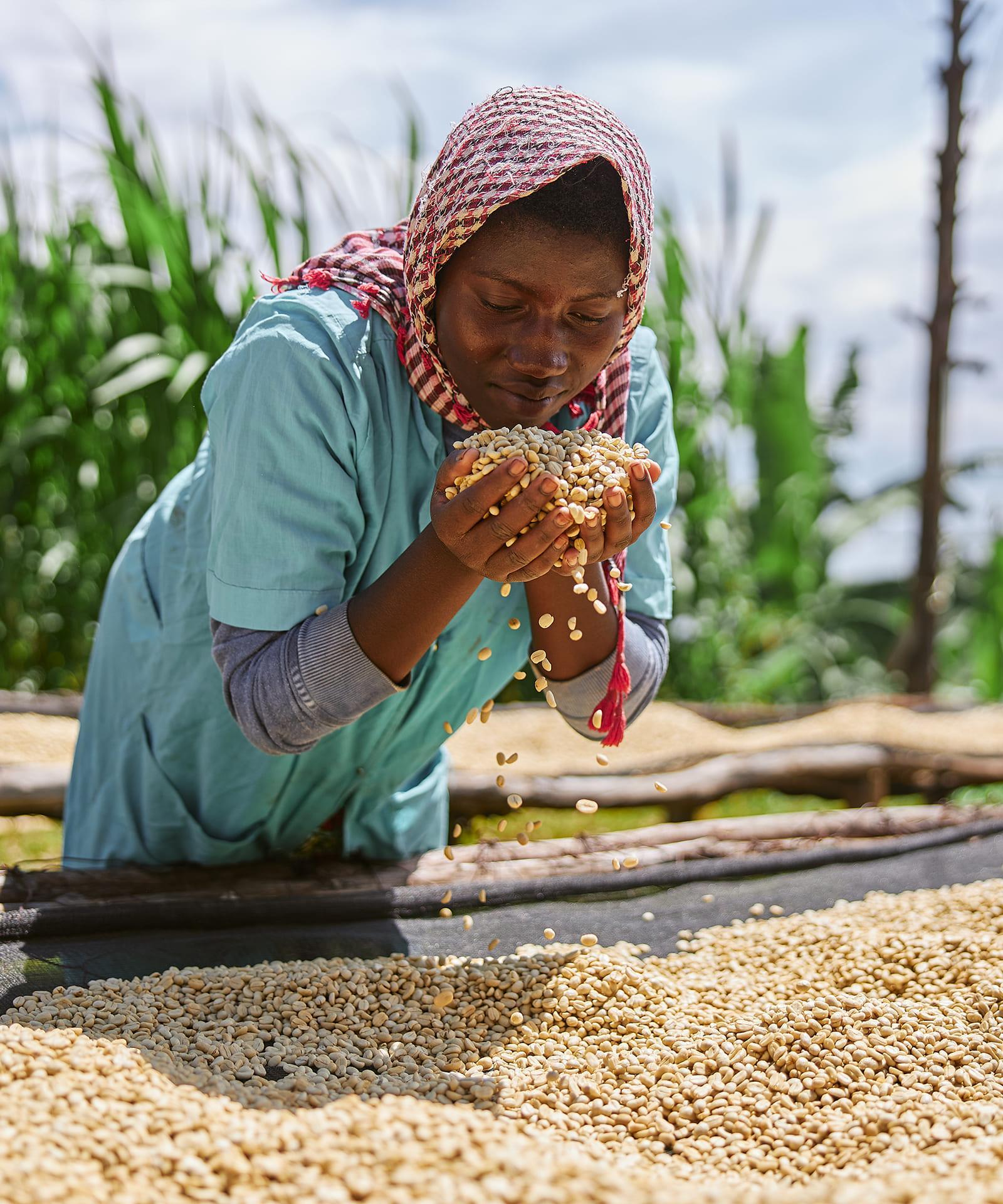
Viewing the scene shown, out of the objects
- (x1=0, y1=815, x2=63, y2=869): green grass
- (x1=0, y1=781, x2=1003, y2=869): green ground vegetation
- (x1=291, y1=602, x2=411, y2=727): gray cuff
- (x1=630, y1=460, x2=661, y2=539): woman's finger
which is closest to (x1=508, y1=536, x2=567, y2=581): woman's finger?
(x1=630, y1=460, x2=661, y2=539): woman's finger

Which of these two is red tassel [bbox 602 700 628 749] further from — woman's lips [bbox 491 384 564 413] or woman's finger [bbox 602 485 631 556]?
woman's lips [bbox 491 384 564 413]

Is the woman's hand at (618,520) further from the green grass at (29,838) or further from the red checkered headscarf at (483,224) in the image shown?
the green grass at (29,838)

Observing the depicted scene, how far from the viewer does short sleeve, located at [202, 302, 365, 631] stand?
1529mm

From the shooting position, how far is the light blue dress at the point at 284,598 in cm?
154

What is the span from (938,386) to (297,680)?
15.5ft

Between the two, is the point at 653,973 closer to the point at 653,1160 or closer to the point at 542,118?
the point at 653,1160

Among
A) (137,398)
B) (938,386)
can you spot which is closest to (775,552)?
(938,386)

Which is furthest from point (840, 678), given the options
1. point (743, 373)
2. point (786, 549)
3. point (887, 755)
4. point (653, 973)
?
point (653, 973)

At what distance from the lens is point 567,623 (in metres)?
1.72

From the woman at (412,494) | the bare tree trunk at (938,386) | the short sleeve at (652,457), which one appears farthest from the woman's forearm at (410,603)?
the bare tree trunk at (938,386)

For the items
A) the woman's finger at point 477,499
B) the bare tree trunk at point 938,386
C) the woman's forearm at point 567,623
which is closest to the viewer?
the woman's finger at point 477,499

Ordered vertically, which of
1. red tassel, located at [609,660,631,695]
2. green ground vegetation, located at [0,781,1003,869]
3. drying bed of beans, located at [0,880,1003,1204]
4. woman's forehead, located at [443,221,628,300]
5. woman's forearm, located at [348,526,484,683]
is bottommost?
green ground vegetation, located at [0,781,1003,869]

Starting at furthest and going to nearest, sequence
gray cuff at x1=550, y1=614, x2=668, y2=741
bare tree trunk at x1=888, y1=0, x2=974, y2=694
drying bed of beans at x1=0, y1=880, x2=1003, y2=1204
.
→ 1. bare tree trunk at x1=888, y1=0, x2=974, y2=694
2. gray cuff at x1=550, y1=614, x2=668, y2=741
3. drying bed of beans at x1=0, y1=880, x2=1003, y2=1204

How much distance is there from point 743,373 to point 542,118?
12.8 ft
